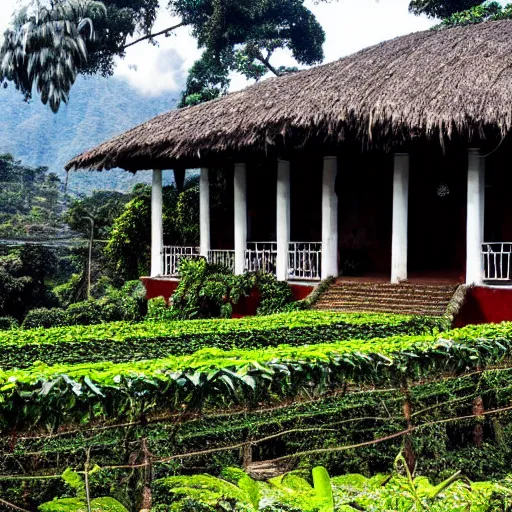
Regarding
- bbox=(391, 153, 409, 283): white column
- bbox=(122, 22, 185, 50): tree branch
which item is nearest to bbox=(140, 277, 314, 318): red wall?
bbox=(391, 153, 409, 283): white column

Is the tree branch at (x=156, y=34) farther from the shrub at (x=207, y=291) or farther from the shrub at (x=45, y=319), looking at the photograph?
the shrub at (x=207, y=291)

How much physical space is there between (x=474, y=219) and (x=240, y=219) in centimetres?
464

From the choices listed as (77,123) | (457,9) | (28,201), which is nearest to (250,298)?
(457,9)

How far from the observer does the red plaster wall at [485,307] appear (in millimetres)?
11680

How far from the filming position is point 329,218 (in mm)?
14000

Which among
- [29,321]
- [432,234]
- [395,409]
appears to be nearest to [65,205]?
[29,321]

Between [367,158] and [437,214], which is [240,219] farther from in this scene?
[437,214]

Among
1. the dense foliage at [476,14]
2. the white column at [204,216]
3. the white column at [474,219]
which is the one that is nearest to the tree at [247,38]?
the dense foliage at [476,14]

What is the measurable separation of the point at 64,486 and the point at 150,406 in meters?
0.63

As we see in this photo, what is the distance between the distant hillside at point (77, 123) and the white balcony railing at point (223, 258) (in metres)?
41.2

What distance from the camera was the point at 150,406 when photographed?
166 inches

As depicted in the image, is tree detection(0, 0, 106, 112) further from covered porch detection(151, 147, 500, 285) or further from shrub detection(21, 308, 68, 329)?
shrub detection(21, 308, 68, 329)

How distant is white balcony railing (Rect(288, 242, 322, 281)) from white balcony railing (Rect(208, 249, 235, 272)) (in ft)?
3.93

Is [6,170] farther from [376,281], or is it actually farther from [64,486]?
[64,486]
